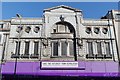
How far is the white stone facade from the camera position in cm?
2142

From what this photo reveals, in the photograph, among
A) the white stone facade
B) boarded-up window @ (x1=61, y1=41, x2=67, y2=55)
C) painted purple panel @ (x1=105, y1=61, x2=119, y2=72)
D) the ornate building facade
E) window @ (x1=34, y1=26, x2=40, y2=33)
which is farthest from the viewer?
window @ (x1=34, y1=26, x2=40, y2=33)

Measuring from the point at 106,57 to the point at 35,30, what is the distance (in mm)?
8310

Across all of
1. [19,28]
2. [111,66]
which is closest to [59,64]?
[111,66]

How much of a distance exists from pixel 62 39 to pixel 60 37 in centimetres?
31

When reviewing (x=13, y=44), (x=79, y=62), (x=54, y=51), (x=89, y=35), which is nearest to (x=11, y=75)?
(x=13, y=44)

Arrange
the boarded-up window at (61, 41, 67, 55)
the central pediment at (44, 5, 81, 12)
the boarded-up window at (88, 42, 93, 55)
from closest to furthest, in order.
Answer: the boarded-up window at (61, 41, 67, 55) → the boarded-up window at (88, 42, 93, 55) → the central pediment at (44, 5, 81, 12)

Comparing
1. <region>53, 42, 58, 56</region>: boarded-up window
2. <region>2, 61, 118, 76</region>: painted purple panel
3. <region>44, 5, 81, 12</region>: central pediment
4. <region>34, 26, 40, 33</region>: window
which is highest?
<region>44, 5, 81, 12</region>: central pediment

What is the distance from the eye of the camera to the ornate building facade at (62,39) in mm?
21234

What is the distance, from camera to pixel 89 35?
22453mm

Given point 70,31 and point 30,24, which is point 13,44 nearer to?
point 30,24

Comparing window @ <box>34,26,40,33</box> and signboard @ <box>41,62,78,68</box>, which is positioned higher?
window @ <box>34,26,40,33</box>

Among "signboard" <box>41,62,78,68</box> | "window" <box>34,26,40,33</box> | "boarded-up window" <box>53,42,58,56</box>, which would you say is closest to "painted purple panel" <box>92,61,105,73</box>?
"signboard" <box>41,62,78,68</box>

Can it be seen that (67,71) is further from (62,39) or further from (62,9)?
(62,9)

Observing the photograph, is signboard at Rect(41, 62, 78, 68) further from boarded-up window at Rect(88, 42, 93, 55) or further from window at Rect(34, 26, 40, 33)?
window at Rect(34, 26, 40, 33)
